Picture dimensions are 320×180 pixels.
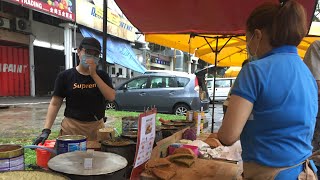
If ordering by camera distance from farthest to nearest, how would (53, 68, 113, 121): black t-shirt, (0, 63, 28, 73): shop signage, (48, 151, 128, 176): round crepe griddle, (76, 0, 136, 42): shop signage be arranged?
(76, 0, 136, 42): shop signage, (0, 63, 28, 73): shop signage, (53, 68, 113, 121): black t-shirt, (48, 151, 128, 176): round crepe griddle

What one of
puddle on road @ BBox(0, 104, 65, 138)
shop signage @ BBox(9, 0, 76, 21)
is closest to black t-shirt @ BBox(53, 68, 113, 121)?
puddle on road @ BBox(0, 104, 65, 138)

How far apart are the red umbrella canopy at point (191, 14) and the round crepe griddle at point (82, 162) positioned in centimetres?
218

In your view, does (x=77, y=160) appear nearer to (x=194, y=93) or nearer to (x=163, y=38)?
(x=163, y=38)

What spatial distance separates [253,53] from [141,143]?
819mm

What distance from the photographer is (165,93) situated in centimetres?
1123

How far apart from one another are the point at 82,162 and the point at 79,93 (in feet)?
4.44

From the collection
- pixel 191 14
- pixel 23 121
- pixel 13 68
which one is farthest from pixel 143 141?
pixel 13 68

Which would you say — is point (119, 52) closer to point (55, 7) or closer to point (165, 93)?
point (55, 7)

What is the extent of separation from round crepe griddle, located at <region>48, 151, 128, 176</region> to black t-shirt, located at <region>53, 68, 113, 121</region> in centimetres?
117

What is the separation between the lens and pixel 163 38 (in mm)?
5789

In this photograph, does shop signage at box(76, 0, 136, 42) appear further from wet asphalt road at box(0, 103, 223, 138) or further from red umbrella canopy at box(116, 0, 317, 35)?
Answer: red umbrella canopy at box(116, 0, 317, 35)

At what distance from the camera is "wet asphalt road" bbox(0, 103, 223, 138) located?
720cm

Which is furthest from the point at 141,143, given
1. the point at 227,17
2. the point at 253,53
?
the point at 227,17

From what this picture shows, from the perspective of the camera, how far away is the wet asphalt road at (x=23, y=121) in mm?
7195
